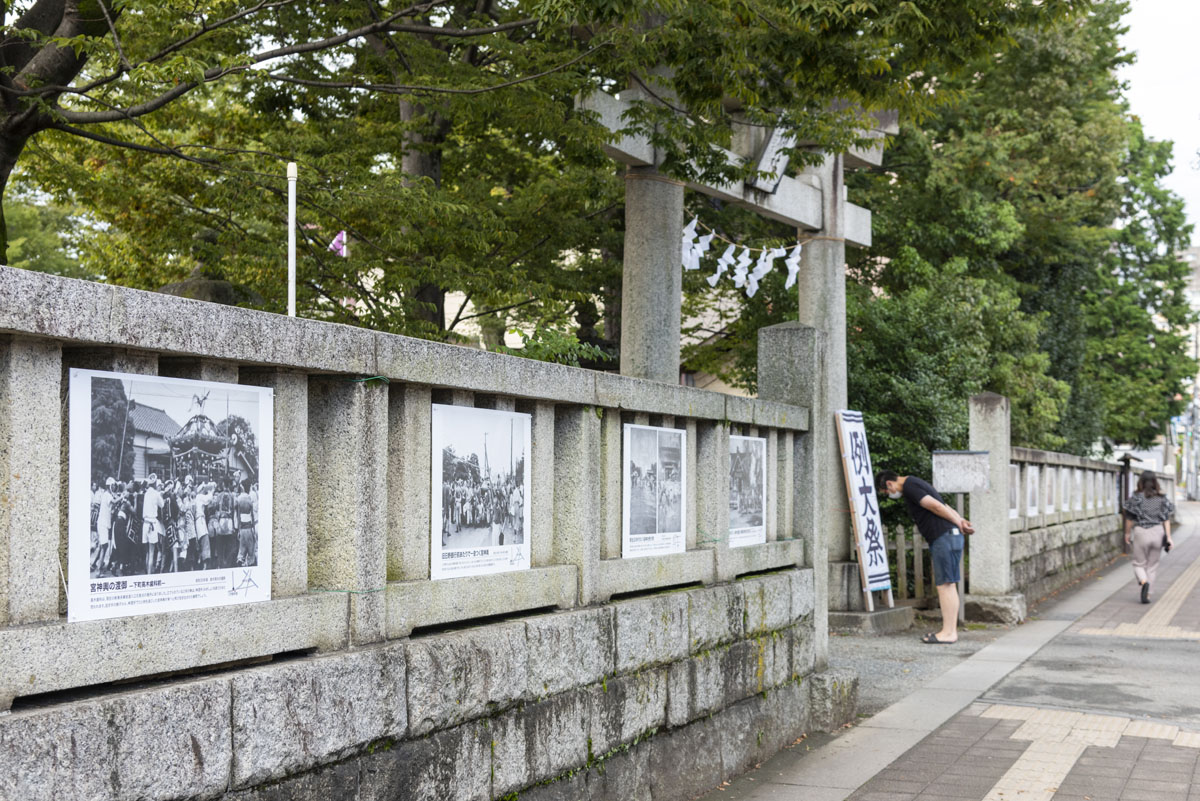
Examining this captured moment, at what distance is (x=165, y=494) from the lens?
130 inches

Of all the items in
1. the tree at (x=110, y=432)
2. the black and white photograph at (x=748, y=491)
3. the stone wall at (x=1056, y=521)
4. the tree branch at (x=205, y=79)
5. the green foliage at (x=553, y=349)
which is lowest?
the stone wall at (x=1056, y=521)

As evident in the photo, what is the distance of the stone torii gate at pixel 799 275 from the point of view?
8.19 m

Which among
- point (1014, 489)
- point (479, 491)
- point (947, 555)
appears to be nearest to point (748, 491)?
point (479, 491)

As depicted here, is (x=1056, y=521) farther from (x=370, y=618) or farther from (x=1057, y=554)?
(x=370, y=618)

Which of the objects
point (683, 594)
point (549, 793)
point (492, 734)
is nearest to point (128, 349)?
point (492, 734)

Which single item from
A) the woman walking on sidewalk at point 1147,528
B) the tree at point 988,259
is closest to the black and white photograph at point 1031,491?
the tree at point 988,259

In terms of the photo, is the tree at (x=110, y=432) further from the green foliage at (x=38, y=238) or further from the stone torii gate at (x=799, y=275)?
the green foliage at (x=38, y=238)

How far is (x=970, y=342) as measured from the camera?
59.3 feet

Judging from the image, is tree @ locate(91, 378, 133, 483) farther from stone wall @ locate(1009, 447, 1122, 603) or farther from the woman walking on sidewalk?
the woman walking on sidewalk

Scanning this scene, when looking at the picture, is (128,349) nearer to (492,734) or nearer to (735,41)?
(492,734)

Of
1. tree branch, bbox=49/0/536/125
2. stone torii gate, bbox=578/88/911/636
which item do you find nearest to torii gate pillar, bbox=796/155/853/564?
stone torii gate, bbox=578/88/911/636

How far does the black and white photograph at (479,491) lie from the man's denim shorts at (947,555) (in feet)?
27.4

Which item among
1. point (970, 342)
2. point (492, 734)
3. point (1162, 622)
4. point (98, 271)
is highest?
point (98, 271)

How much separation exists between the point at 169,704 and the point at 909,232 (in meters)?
18.7
